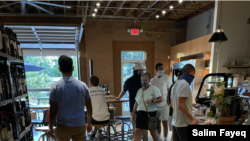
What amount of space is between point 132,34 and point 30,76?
4439 millimetres

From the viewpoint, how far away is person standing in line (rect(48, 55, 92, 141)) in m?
1.91

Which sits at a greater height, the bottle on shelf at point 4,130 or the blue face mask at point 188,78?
the blue face mask at point 188,78

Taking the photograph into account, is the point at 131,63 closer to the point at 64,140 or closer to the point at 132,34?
the point at 132,34

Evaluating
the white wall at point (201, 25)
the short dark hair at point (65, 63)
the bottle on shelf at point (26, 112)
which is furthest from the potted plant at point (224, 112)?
the white wall at point (201, 25)

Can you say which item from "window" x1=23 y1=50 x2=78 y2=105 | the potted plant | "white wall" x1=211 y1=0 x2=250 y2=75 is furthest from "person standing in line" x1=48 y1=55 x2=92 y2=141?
"window" x1=23 y1=50 x2=78 y2=105

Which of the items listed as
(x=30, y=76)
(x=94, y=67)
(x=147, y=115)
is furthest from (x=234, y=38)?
(x=30, y=76)

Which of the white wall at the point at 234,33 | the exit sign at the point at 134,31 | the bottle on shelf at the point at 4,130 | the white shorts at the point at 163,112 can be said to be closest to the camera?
the bottle on shelf at the point at 4,130

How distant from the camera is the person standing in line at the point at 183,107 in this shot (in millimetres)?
2017

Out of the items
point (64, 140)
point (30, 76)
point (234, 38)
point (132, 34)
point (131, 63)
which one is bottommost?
point (64, 140)

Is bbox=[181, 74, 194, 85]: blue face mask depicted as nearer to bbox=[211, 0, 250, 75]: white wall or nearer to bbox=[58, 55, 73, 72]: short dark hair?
bbox=[211, 0, 250, 75]: white wall

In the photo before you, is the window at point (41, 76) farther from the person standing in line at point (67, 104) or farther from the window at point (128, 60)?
the person standing in line at point (67, 104)

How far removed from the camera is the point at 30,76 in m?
6.31

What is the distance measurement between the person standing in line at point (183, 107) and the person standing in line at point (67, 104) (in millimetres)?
1258

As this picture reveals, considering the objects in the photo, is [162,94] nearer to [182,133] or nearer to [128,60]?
[182,133]
